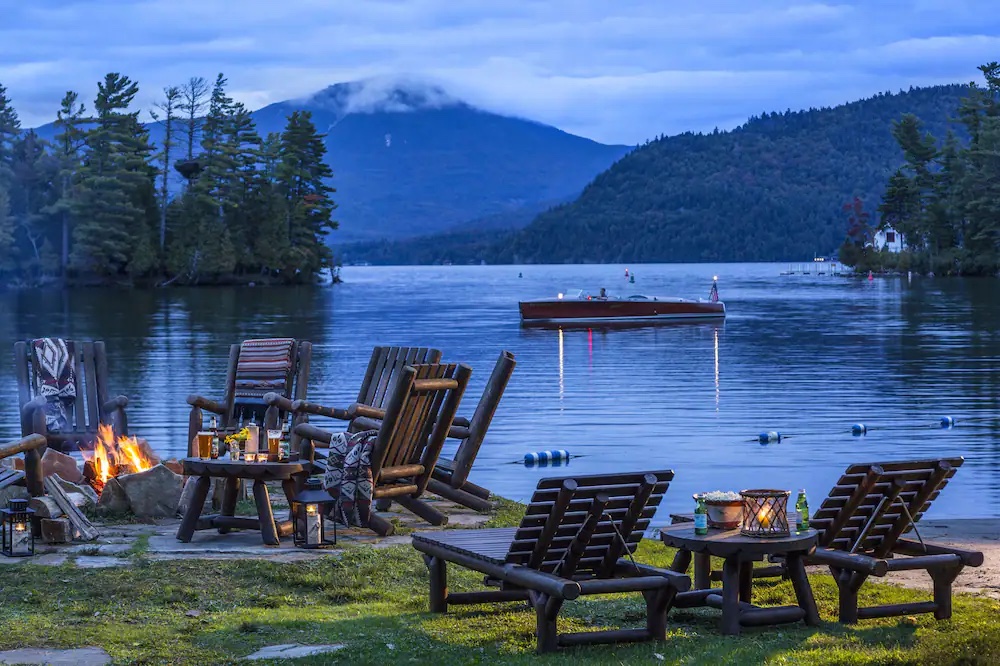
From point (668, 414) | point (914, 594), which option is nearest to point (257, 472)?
point (914, 594)

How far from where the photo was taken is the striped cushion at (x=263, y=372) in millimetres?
13477

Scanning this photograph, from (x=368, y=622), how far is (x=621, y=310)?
177ft

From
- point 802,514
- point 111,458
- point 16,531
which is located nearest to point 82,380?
point 111,458

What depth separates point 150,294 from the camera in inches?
3735

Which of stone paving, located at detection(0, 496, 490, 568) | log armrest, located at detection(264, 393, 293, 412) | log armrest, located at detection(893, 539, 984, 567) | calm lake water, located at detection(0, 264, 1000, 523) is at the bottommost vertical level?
calm lake water, located at detection(0, 264, 1000, 523)

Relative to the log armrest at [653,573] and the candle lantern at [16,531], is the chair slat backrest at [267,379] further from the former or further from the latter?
the log armrest at [653,573]

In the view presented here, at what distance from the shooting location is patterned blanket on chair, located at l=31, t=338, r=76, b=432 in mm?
13617

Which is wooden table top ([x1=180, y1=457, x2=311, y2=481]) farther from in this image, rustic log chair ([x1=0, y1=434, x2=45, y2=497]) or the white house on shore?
the white house on shore

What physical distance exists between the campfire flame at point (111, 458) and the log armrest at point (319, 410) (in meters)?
1.35

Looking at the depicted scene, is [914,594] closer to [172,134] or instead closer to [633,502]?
[633,502]

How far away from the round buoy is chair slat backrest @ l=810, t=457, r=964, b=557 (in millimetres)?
9702

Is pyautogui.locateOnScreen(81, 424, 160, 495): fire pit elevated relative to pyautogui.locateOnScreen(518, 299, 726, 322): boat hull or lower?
elevated

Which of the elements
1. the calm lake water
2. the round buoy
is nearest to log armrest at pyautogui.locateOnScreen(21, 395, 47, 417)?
the calm lake water

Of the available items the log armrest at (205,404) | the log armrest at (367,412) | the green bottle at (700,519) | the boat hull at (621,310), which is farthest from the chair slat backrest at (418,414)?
the boat hull at (621,310)
